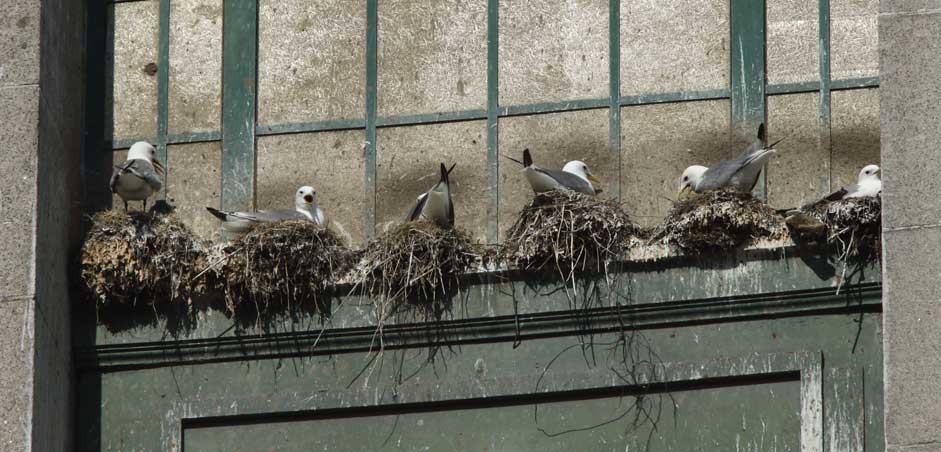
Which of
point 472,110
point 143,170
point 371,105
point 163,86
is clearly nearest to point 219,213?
point 143,170

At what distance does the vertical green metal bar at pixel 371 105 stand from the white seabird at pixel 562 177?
3.39 feet

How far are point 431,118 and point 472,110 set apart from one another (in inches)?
11.2

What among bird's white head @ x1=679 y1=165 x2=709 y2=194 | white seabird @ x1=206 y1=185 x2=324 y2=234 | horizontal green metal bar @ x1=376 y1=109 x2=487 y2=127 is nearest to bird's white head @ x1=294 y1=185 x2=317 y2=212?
white seabird @ x1=206 y1=185 x2=324 y2=234

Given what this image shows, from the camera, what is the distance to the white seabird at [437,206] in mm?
13711

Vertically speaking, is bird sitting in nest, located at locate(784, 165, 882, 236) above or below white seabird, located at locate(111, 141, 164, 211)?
below

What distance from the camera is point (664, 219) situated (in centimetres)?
1348

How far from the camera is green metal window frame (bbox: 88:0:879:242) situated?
13.7 metres

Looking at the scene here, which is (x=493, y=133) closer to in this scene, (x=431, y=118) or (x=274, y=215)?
(x=431, y=118)

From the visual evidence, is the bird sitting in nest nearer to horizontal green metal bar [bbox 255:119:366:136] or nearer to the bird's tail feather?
horizontal green metal bar [bbox 255:119:366:136]

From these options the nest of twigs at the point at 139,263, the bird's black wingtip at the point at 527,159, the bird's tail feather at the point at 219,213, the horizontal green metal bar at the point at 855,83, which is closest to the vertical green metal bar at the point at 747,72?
the horizontal green metal bar at the point at 855,83

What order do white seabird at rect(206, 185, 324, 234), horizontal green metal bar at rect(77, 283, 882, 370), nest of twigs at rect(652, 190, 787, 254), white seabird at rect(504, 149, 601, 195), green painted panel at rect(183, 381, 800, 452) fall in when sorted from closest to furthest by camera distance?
green painted panel at rect(183, 381, 800, 452) → horizontal green metal bar at rect(77, 283, 882, 370) → nest of twigs at rect(652, 190, 787, 254) → white seabird at rect(504, 149, 601, 195) → white seabird at rect(206, 185, 324, 234)

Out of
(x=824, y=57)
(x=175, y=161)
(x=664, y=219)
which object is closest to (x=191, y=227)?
(x=175, y=161)

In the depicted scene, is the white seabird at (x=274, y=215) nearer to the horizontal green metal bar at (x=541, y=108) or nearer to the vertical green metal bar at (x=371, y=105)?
the vertical green metal bar at (x=371, y=105)

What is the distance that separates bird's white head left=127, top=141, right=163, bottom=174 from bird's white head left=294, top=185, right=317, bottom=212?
3.19 ft
